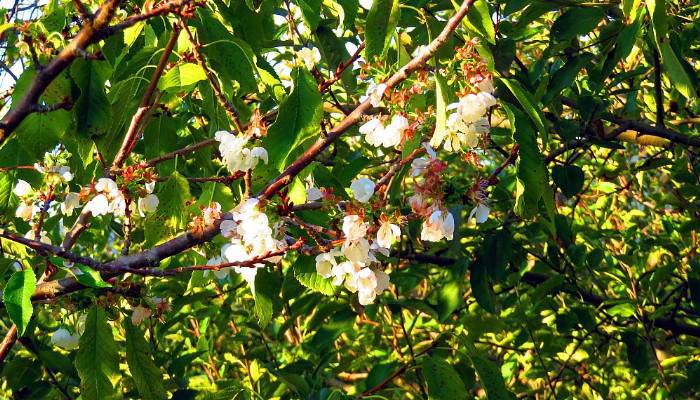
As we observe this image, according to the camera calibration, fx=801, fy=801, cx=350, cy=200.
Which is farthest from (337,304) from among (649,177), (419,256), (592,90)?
(649,177)

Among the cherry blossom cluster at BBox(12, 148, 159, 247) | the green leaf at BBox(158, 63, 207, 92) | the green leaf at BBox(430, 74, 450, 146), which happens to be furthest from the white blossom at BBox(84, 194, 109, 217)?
the green leaf at BBox(430, 74, 450, 146)

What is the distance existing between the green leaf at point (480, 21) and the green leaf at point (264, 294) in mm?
534

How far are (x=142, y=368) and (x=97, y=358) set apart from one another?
13 cm

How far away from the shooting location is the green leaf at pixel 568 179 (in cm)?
187

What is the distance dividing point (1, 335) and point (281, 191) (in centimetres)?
136

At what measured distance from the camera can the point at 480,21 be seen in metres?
1.12

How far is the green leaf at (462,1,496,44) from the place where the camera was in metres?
1.12

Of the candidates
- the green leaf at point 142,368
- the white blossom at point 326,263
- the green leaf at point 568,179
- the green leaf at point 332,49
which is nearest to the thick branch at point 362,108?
the white blossom at point 326,263

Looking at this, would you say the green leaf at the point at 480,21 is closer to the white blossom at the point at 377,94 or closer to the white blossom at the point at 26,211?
the white blossom at the point at 377,94

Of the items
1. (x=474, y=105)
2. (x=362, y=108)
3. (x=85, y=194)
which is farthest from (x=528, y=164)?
(x=85, y=194)

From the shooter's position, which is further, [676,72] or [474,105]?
[676,72]

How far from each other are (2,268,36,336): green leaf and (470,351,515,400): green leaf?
2.71 feet

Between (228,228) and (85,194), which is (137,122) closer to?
(85,194)

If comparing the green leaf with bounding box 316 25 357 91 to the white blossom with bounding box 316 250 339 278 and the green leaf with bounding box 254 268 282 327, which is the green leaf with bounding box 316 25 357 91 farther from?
the white blossom with bounding box 316 250 339 278
